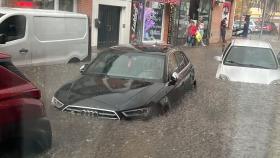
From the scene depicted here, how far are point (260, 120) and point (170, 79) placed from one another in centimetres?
176

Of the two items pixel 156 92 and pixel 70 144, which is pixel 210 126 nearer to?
pixel 156 92

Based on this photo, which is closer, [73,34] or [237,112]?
[237,112]

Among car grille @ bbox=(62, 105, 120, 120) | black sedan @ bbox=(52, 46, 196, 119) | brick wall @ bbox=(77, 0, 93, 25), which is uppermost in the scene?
brick wall @ bbox=(77, 0, 93, 25)

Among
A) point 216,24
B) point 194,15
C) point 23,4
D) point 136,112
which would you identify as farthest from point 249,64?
point 216,24

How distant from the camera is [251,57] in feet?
44.4

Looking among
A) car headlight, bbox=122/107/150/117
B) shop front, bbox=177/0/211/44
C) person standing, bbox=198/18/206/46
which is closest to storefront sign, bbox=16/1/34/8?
car headlight, bbox=122/107/150/117

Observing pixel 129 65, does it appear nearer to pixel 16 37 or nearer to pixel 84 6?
pixel 16 37

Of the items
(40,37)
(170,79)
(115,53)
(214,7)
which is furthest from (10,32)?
(214,7)

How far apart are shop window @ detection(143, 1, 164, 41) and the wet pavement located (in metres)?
15.7

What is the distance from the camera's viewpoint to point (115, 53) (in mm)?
9867

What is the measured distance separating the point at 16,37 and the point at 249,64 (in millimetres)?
6035

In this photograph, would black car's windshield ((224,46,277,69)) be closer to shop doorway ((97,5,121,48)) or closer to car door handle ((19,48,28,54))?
car door handle ((19,48,28,54))

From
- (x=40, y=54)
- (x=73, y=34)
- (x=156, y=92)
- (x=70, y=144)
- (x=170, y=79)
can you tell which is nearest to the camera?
(x=70, y=144)

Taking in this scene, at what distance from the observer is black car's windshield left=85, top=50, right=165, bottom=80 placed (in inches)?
362
